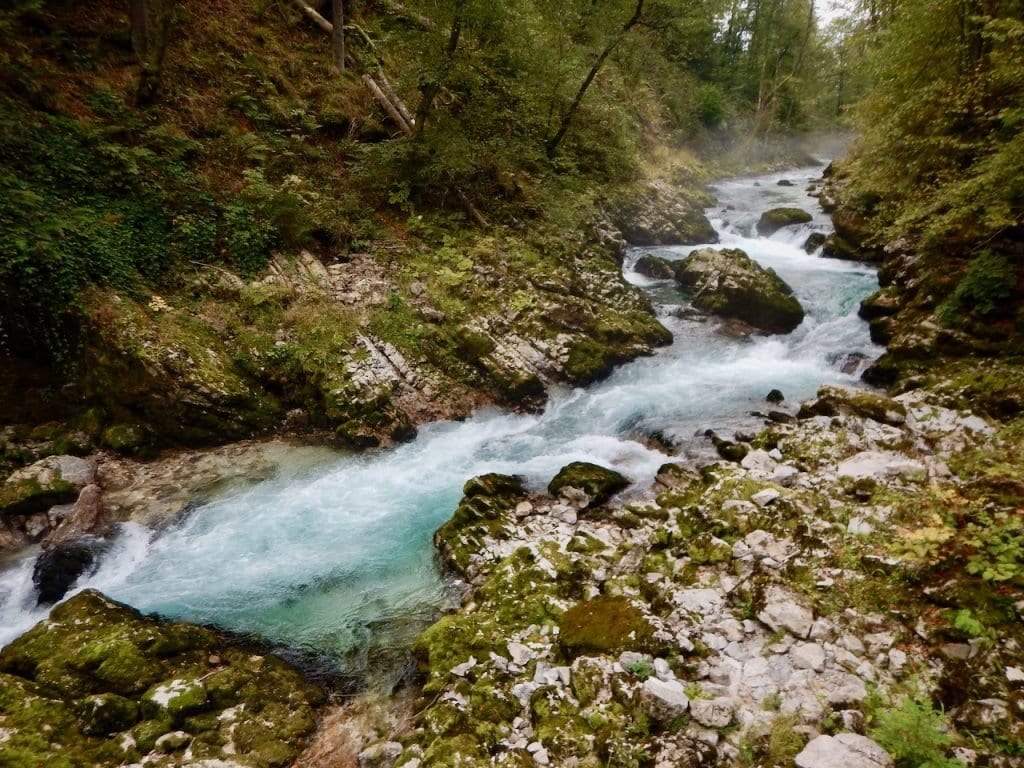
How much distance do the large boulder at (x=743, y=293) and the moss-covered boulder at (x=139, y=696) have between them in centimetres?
1333

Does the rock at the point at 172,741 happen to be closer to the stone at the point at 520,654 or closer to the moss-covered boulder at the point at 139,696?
the moss-covered boulder at the point at 139,696

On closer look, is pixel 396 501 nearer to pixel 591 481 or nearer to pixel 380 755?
pixel 591 481

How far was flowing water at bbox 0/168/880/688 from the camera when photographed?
253 inches

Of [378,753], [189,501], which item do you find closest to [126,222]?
[189,501]

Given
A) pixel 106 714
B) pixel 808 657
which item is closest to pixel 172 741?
pixel 106 714

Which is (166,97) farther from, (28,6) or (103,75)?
(28,6)

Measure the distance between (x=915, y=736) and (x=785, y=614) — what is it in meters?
1.43

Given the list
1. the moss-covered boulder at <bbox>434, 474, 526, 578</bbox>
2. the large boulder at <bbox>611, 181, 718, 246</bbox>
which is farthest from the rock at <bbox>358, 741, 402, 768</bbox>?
the large boulder at <bbox>611, 181, 718, 246</bbox>

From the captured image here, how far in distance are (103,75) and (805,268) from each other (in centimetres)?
1925

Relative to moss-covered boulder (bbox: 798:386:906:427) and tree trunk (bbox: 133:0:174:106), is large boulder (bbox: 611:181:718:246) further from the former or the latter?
tree trunk (bbox: 133:0:174:106)

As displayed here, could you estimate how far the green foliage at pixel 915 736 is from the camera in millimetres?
3355

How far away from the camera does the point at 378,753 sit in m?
4.58

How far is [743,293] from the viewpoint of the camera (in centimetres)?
1423

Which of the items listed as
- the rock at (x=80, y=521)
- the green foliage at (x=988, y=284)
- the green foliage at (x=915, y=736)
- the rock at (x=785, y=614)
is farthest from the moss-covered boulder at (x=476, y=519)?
the green foliage at (x=988, y=284)
